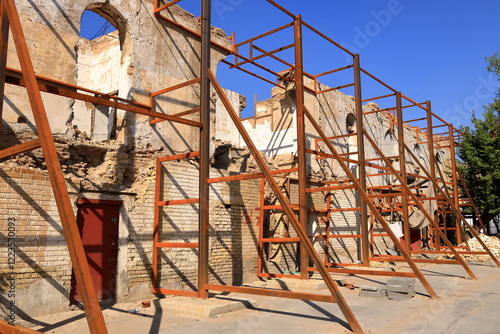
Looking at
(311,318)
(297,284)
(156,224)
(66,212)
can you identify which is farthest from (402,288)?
(66,212)

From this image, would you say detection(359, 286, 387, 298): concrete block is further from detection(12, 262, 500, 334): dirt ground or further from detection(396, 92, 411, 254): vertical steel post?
detection(396, 92, 411, 254): vertical steel post

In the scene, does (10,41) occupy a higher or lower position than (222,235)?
higher

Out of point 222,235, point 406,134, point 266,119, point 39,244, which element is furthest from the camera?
point 406,134

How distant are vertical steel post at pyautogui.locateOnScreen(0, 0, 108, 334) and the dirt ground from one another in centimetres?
223

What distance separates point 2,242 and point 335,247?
34.8 ft

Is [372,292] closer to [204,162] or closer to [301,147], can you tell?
[301,147]

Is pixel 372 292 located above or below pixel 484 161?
below

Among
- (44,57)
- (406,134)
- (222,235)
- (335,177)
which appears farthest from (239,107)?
(44,57)

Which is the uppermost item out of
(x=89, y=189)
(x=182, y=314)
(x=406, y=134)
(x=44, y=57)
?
(x=406, y=134)

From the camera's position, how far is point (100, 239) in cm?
756

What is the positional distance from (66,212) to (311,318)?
4128 mm

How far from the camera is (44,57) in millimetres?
7672

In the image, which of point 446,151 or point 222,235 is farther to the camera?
point 446,151

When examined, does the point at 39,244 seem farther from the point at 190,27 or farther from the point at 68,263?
the point at 190,27
